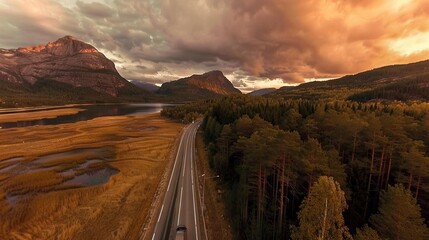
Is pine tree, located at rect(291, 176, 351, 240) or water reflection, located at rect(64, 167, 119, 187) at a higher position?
pine tree, located at rect(291, 176, 351, 240)

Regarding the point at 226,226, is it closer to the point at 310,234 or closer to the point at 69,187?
the point at 310,234

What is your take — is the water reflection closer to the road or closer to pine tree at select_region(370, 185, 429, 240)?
the road

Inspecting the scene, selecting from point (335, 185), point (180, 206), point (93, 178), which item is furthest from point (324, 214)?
point (93, 178)

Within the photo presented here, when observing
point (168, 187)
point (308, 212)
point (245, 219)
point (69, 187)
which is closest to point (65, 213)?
point (69, 187)

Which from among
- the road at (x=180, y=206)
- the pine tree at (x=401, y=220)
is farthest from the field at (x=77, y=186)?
the pine tree at (x=401, y=220)

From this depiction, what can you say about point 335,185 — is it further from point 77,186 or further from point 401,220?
point 77,186

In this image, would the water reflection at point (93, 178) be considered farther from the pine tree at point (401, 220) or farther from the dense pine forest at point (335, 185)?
the pine tree at point (401, 220)

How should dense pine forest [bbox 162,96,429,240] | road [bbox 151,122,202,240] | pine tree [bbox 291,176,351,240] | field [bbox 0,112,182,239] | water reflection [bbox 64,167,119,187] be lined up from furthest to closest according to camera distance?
water reflection [bbox 64,167,119,187], field [bbox 0,112,182,239], road [bbox 151,122,202,240], dense pine forest [bbox 162,96,429,240], pine tree [bbox 291,176,351,240]

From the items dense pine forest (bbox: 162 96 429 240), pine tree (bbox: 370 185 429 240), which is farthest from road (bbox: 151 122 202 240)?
pine tree (bbox: 370 185 429 240)
